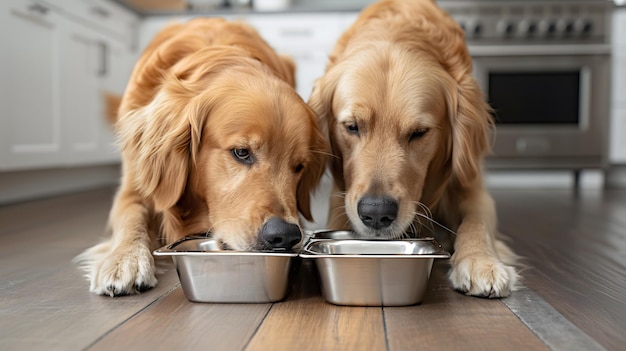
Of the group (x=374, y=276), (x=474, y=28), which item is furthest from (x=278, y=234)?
(x=474, y=28)

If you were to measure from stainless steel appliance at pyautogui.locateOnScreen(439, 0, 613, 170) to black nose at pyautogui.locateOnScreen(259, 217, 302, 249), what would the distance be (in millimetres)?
3802

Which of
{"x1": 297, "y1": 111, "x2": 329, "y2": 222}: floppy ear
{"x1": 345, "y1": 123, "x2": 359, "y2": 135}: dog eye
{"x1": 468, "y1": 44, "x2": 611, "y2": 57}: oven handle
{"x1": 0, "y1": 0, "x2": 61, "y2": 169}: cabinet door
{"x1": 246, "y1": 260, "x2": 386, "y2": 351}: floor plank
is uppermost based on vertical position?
{"x1": 468, "y1": 44, "x2": 611, "y2": 57}: oven handle

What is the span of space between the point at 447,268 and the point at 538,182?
3808 mm

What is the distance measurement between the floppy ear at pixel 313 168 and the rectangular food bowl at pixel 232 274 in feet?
1.50

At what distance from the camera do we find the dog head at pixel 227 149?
170 centimetres

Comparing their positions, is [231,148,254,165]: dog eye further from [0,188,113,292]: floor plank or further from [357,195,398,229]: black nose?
[0,188,113,292]: floor plank

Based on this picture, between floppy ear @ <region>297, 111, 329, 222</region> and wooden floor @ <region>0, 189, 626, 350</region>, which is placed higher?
floppy ear @ <region>297, 111, 329, 222</region>

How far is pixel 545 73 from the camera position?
202 inches

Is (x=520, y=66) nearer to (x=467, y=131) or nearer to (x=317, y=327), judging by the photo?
(x=467, y=131)

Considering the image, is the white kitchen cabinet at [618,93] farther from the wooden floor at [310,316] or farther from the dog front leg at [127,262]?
the dog front leg at [127,262]

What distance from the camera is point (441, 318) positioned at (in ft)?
4.74

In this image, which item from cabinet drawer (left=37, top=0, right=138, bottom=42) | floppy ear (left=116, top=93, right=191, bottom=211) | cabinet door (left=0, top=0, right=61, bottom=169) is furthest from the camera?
cabinet drawer (left=37, top=0, right=138, bottom=42)

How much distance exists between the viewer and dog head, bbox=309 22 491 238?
6.06 ft

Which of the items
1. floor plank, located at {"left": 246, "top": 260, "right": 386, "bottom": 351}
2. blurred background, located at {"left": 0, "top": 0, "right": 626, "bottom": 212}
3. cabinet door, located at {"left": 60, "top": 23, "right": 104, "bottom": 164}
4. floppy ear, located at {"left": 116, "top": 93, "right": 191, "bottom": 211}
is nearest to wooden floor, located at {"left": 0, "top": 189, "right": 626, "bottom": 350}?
floor plank, located at {"left": 246, "top": 260, "right": 386, "bottom": 351}
